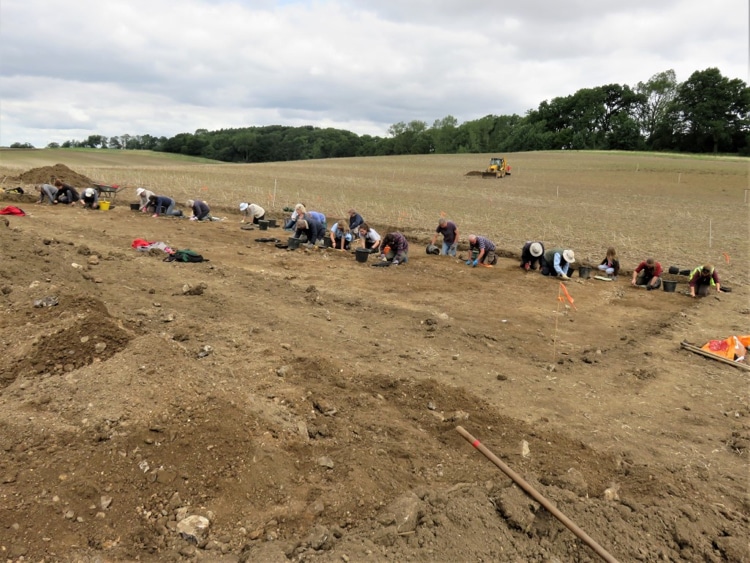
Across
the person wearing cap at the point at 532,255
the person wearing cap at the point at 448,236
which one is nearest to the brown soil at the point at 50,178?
the person wearing cap at the point at 448,236

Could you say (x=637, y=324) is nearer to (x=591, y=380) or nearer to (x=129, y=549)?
(x=591, y=380)

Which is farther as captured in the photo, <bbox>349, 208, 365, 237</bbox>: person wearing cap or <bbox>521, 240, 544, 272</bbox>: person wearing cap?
<bbox>349, 208, 365, 237</bbox>: person wearing cap

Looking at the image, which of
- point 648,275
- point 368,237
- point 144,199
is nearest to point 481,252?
point 368,237

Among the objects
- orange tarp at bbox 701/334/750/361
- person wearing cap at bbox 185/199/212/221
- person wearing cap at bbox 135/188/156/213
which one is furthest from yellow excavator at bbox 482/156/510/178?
orange tarp at bbox 701/334/750/361

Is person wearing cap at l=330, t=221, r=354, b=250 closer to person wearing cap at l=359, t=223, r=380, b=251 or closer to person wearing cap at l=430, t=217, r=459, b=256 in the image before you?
person wearing cap at l=359, t=223, r=380, b=251

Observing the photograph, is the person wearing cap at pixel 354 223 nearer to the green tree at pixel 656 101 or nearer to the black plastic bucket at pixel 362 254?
the black plastic bucket at pixel 362 254

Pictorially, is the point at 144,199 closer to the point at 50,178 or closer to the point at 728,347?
the point at 50,178

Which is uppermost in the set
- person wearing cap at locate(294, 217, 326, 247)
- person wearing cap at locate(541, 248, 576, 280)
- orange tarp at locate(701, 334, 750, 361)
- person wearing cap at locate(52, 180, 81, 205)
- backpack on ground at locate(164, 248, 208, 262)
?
person wearing cap at locate(52, 180, 81, 205)

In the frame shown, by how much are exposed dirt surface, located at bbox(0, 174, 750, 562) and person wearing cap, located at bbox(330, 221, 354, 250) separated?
462 centimetres

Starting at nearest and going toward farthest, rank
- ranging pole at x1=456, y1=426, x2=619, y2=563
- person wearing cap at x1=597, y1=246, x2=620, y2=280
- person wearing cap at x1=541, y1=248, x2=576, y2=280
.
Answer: ranging pole at x1=456, y1=426, x2=619, y2=563 → person wearing cap at x1=541, y1=248, x2=576, y2=280 → person wearing cap at x1=597, y1=246, x2=620, y2=280

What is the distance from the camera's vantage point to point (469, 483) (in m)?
3.70

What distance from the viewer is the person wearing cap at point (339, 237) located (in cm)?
1212

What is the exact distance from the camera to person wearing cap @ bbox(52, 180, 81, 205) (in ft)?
51.6

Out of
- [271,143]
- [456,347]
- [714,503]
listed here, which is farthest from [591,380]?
[271,143]
